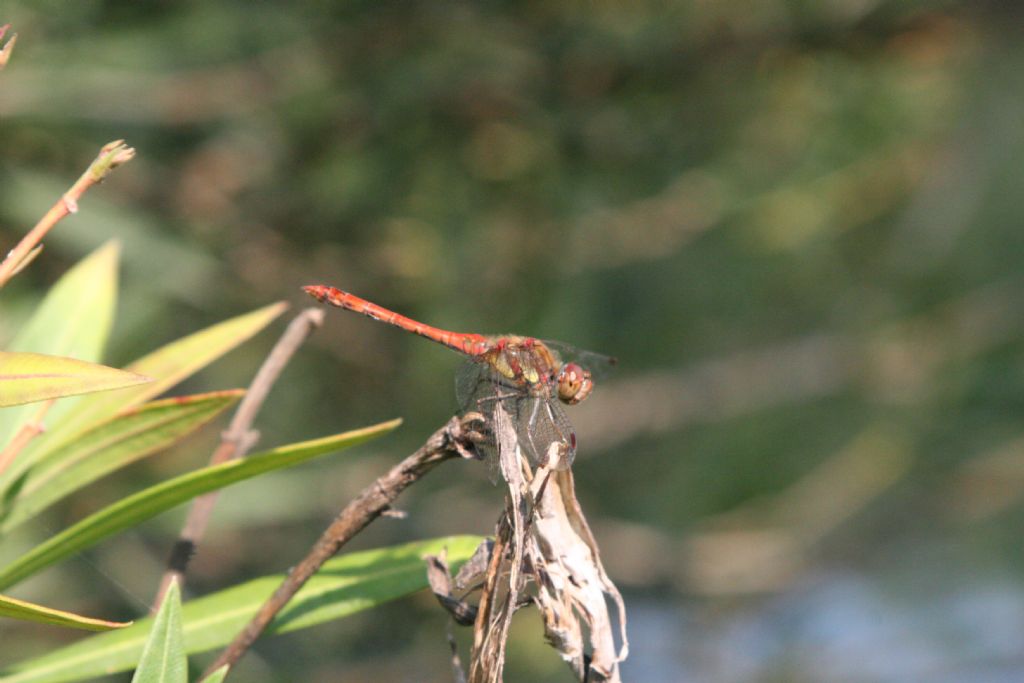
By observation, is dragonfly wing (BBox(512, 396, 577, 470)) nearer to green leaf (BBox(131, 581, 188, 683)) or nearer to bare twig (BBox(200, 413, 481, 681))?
bare twig (BBox(200, 413, 481, 681))

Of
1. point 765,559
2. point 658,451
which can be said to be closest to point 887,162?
point 658,451

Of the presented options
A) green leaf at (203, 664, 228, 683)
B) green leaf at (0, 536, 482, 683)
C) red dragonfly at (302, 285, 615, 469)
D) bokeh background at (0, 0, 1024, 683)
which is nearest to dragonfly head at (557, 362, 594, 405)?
red dragonfly at (302, 285, 615, 469)

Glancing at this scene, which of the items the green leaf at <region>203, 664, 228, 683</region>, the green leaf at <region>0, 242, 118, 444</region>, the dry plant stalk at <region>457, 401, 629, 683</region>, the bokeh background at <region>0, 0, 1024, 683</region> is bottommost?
the green leaf at <region>203, 664, 228, 683</region>

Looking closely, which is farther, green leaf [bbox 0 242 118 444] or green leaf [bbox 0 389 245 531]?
green leaf [bbox 0 242 118 444]

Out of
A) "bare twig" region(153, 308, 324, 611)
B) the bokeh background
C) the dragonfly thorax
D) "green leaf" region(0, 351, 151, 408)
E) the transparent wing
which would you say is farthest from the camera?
the bokeh background

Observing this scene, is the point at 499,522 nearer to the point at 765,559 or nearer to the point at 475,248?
the point at 475,248

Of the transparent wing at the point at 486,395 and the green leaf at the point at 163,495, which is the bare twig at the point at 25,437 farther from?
the transparent wing at the point at 486,395
